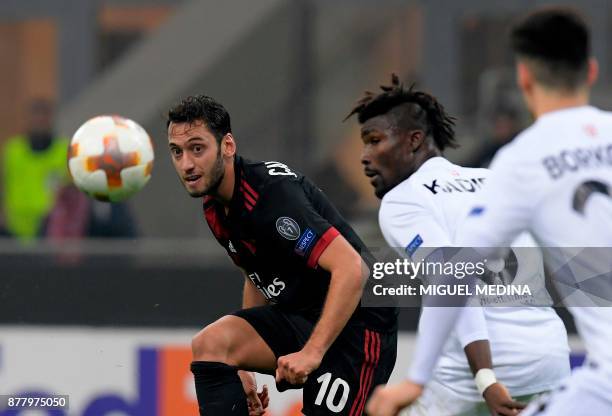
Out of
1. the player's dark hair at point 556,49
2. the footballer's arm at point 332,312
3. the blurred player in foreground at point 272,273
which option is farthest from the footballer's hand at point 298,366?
the player's dark hair at point 556,49

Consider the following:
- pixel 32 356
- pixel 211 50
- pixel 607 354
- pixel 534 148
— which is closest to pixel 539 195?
pixel 534 148

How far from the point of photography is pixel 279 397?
831cm

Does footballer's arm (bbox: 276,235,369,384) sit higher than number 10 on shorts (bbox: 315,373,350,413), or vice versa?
footballer's arm (bbox: 276,235,369,384)

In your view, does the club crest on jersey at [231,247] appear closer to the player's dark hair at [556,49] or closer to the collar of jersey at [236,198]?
the collar of jersey at [236,198]

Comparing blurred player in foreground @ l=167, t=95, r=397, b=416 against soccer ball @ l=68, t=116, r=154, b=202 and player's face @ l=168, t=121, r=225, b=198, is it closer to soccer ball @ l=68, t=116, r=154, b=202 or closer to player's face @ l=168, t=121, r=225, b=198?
player's face @ l=168, t=121, r=225, b=198

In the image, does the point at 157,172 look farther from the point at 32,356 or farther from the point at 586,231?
the point at 586,231

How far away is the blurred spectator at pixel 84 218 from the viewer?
32.0 feet

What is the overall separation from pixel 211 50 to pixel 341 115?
151 cm

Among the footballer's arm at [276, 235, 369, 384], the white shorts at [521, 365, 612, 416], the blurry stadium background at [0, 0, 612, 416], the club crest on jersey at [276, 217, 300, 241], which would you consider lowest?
the white shorts at [521, 365, 612, 416]

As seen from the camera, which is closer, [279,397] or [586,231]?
[586,231]

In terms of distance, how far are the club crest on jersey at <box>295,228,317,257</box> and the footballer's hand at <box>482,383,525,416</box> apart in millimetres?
945

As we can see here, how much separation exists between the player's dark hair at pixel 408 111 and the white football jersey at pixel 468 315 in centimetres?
37

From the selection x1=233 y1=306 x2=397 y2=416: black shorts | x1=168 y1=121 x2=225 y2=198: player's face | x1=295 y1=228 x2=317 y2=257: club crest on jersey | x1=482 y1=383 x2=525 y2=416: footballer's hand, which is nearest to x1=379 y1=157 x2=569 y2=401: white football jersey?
x1=482 y1=383 x2=525 y2=416: footballer's hand

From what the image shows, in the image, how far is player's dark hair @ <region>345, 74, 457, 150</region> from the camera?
5.70 metres
